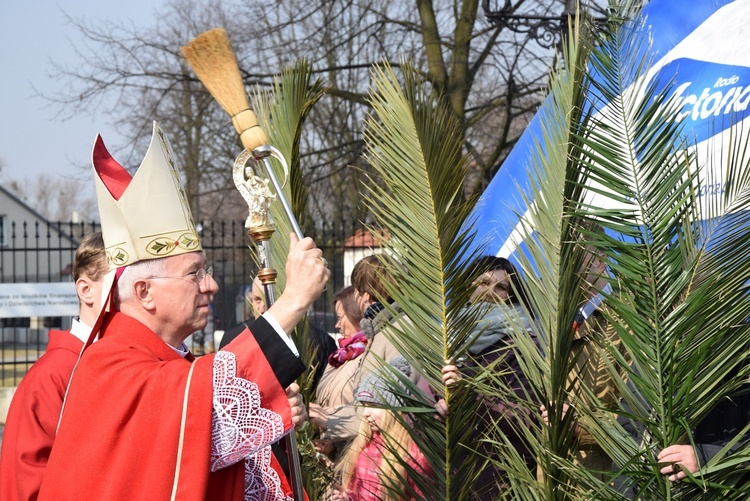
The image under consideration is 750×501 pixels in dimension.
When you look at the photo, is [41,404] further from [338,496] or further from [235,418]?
[338,496]

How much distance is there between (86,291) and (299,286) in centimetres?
119

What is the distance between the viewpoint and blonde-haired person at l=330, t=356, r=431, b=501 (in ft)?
10.2

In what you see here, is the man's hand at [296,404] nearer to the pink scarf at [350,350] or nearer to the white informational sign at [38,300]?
the pink scarf at [350,350]

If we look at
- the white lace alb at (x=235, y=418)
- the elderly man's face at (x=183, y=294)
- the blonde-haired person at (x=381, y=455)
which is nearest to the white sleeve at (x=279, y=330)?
the white lace alb at (x=235, y=418)

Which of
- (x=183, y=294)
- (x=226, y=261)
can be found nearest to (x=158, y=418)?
(x=183, y=294)

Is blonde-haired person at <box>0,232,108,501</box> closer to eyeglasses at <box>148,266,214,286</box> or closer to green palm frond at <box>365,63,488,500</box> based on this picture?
eyeglasses at <box>148,266,214,286</box>

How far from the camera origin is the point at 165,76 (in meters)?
12.2

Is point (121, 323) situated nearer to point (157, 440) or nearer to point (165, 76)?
point (157, 440)

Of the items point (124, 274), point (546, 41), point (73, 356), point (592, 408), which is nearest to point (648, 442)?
point (592, 408)

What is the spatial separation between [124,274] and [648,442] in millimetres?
1501

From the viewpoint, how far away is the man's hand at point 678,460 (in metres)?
2.44

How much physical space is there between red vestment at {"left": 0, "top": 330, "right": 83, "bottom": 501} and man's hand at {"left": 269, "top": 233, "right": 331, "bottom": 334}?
961 mm

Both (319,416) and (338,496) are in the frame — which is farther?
(319,416)

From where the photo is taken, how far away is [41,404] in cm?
286
